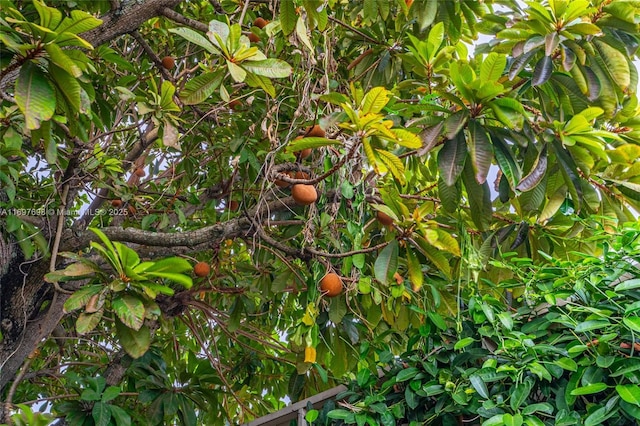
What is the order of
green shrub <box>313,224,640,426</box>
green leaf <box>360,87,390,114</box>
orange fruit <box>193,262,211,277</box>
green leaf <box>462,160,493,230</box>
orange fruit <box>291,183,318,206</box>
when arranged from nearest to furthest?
green shrub <box>313,224,640,426</box>
green leaf <box>360,87,390,114</box>
green leaf <box>462,160,493,230</box>
orange fruit <box>291,183,318,206</box>
orange fruit <box>193,262,211,277</box>

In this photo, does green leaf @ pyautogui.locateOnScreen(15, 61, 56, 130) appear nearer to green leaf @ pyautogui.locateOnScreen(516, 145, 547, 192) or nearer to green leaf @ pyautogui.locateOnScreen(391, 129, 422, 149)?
green leaf @ pyautogui.locateOnScreen(391, 129, 422, 149)

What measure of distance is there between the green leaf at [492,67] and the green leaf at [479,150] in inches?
4.7

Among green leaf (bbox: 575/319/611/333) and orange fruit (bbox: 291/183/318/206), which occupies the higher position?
green leaf (bbox: 575/319/611/333)

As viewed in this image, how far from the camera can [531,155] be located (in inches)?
65.0

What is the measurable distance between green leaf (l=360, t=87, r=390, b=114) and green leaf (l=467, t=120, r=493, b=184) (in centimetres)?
26

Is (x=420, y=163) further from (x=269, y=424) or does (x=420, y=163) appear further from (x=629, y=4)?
(x=269, y=424)

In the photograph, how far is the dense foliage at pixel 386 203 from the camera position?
4.41 feet

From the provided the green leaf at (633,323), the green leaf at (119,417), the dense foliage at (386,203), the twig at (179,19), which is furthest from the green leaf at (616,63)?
the green leaf at (119,417)

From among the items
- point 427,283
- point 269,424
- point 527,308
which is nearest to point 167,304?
point 269,424

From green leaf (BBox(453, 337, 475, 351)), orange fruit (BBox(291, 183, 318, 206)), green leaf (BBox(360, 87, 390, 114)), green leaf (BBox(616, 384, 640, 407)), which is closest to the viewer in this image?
green leaf (BBox(616, 384, 640, 407))

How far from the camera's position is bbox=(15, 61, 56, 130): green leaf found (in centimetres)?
119

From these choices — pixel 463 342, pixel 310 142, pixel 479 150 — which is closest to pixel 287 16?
pixel 310 142

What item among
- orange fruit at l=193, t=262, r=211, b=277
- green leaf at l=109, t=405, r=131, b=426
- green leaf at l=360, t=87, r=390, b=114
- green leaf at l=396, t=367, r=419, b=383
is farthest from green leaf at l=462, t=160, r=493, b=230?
green leaf at l=109, t=405, r=131, b=426

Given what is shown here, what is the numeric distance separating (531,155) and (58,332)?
2442mm
